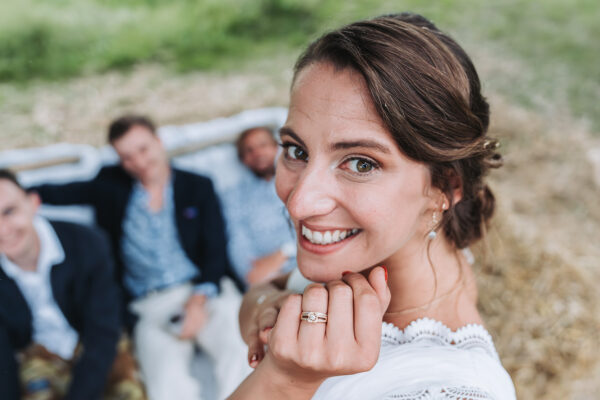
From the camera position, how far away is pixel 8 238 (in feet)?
7.22

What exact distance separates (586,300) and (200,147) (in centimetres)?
297

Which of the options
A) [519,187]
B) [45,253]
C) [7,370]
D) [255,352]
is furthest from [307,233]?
[519,187]

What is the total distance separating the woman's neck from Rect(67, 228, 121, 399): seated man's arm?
1.64m

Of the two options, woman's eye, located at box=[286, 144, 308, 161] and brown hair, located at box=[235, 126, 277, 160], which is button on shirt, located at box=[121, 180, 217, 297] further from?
woman's eye, located at box=[286, 144, 308, 161]

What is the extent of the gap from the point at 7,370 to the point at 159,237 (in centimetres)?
116

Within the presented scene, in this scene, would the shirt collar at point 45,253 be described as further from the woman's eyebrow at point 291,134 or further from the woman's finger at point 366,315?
the woman's finger at point 366,315

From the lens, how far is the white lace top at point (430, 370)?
3.57ft

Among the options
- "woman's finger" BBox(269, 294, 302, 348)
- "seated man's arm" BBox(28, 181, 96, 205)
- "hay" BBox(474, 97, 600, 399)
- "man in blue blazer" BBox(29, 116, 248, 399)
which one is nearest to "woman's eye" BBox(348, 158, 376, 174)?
"woman's finger" BBox(269, 294, 302, 348)

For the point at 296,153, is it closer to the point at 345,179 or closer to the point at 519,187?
the point at 345,179

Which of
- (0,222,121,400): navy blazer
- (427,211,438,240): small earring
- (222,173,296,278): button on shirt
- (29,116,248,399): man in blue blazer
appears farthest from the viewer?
(222,173,296,278): button on shirt

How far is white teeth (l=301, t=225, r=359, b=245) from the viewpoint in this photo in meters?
1.20

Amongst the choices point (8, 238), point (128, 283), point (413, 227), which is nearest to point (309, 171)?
point (413, 227)

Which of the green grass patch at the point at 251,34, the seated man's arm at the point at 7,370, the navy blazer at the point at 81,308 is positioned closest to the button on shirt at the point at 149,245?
the navy blazer at the point at 81,308

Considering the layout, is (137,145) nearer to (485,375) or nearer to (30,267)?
(30,267)
